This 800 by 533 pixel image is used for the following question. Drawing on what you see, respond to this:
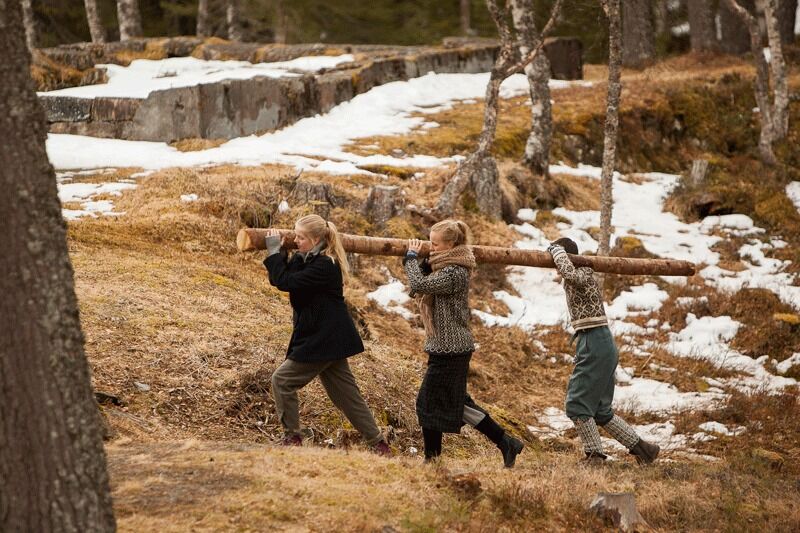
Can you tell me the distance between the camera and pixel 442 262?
285 inches

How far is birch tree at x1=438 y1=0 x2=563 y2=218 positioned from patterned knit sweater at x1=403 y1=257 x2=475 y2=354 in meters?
7.37

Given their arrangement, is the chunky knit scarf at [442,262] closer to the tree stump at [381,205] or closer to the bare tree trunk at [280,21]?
the tree stump at [381,205]

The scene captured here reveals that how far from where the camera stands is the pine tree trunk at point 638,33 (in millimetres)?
27031

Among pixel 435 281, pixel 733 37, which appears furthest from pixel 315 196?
pixel 733 37

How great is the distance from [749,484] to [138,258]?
7097 millimetres

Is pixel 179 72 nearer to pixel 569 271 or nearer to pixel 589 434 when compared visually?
pixel 569 271

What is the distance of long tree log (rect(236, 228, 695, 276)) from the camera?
736cm

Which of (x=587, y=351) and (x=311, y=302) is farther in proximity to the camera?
(x=587, y=351)

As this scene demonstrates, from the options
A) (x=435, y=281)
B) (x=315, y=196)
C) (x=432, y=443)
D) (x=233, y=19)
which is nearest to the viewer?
(x=435, y=281)

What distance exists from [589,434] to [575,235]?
8.68 meters

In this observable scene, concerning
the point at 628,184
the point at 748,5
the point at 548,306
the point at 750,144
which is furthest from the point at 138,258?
the point at 748,5

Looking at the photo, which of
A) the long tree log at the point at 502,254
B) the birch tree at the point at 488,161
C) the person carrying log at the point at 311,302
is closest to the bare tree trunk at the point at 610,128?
the birch tree at the point at 488,161

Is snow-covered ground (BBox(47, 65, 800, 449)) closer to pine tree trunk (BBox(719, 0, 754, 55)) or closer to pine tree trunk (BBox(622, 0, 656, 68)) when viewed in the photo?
pine tree trunk (BBox(622, 0, 656, 68))

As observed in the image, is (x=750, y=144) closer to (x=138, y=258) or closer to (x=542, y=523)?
(x=138, y=258)
